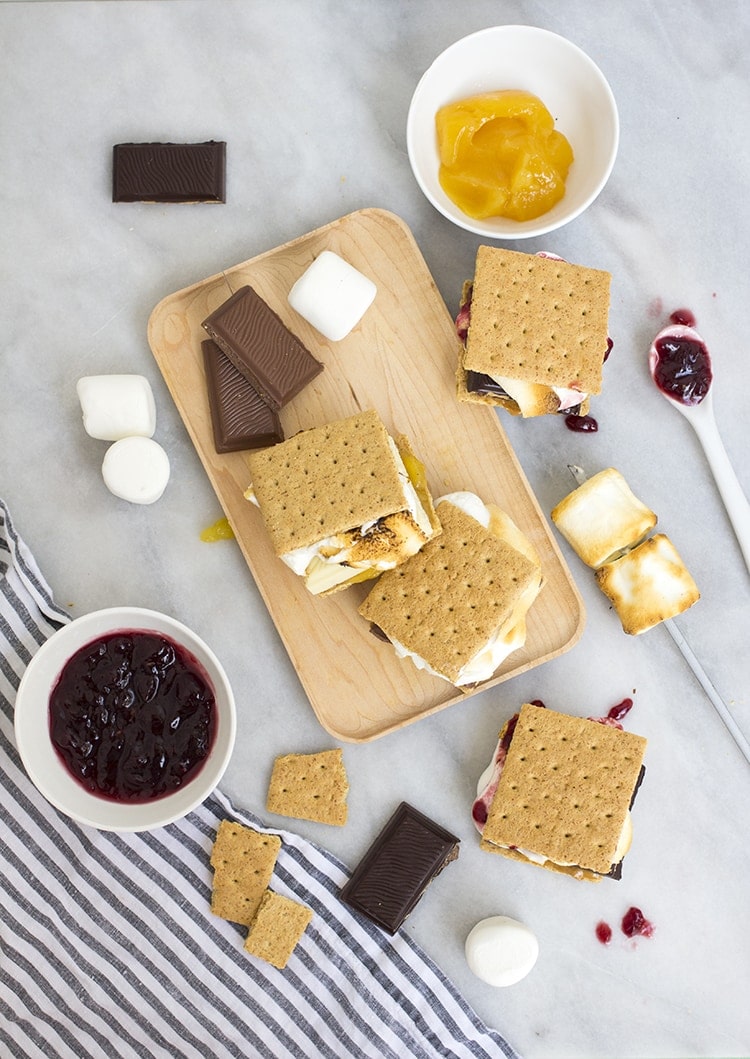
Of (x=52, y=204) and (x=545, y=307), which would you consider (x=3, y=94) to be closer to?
(x=52, y=204)

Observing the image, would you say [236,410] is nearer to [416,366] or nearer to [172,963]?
[416,366]

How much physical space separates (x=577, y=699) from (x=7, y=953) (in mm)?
1445

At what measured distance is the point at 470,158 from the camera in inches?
78.0

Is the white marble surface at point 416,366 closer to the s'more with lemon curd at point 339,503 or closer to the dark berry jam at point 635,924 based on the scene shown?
the dark berry jam at point 635,924

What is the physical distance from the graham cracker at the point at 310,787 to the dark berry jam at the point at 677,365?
45.6 inches

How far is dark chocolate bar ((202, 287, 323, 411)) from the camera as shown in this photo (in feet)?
6.35

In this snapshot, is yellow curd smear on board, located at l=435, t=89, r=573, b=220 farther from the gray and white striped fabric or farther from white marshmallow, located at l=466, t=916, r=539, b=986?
white marshmallow, located at l=466, t=916, r=539, b=986

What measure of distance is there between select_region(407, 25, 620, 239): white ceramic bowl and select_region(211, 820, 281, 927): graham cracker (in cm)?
148

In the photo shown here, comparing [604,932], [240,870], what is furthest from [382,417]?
[604,932]

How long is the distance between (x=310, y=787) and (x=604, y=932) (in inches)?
30.6

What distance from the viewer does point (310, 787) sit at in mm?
2053

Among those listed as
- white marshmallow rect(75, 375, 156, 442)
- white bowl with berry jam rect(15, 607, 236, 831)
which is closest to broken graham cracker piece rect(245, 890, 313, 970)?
white bowl with berry jam rect(15, 607, 236, 831)

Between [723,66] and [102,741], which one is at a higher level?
[723,66]

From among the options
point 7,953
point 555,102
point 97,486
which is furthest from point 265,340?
point 7,953
